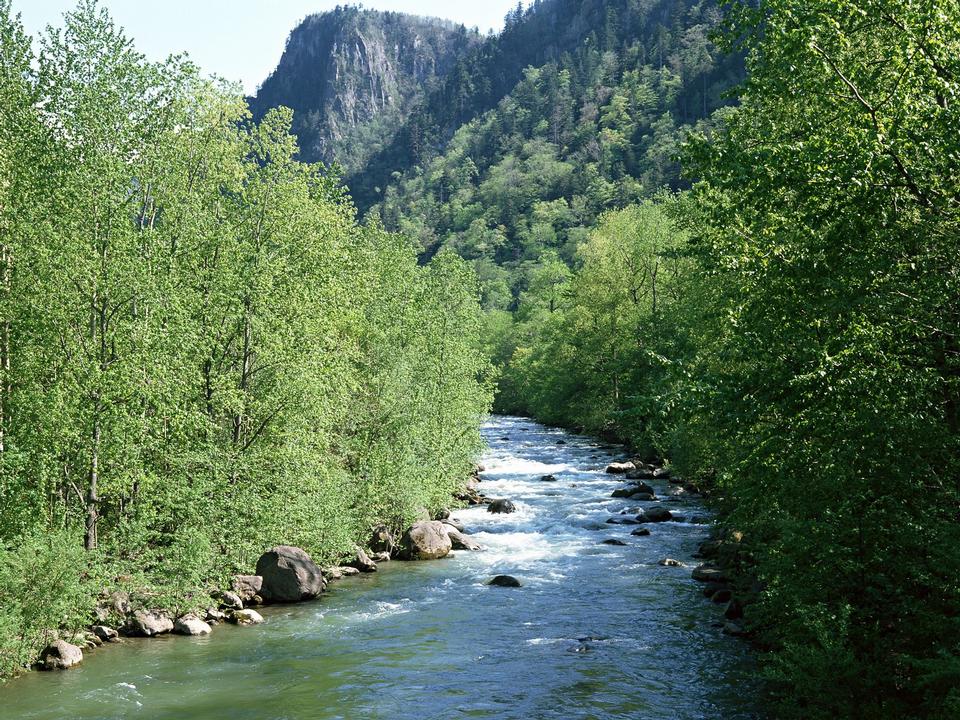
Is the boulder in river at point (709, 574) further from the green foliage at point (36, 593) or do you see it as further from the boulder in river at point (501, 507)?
the green foliage at point (36, 593)

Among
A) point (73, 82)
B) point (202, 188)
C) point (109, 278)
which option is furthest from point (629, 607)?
point (73, 82)

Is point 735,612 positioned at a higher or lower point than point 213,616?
higher

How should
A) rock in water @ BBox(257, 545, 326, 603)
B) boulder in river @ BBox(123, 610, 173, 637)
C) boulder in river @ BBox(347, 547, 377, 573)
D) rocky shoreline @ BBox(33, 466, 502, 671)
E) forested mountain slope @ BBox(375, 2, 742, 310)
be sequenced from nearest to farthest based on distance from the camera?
Answer: rocky shoreline @ BBox(33, 466, 502, 671) < boulder in river @ BBox(123, 610, 173, 637) < rock in water @ BBox(257, 545, 326, 603) < boulder in river @ BBox(347, 547, 377, 573) < forested mountain slope @ BBox(375, 2, 742, 310)

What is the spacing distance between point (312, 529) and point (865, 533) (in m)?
18.3

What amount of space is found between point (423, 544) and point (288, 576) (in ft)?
23.4

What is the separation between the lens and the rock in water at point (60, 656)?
19125 mm

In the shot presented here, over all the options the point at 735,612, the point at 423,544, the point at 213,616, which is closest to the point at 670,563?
the point at 735,612

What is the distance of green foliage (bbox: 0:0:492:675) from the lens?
2164 cm

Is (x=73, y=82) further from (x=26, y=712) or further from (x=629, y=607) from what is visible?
(x=629, y=607)

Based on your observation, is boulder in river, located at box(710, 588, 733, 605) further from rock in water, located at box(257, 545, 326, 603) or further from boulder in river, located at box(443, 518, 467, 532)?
boulder in river, located at box(443, 518, 467, 532)

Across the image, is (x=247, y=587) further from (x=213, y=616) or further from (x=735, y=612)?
(x=735, y=612)

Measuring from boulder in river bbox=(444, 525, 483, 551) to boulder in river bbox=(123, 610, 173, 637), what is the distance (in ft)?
41.9

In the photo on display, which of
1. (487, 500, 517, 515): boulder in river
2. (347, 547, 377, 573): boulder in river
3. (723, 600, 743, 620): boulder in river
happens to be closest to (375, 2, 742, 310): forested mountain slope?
(487, 500, 517, 515): boulder in river

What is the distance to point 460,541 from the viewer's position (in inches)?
1300
